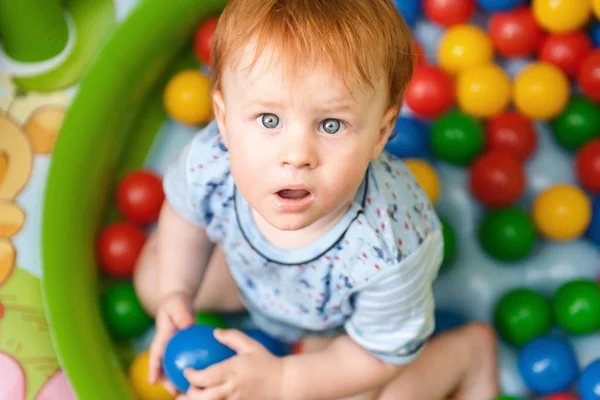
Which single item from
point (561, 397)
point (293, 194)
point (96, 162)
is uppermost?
point (293, 194)

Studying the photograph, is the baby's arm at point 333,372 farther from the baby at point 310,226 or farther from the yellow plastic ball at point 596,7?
the yellow plastic ball at point 596,7

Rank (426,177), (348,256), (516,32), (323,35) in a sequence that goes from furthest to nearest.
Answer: (516,32) < (426,177) < (348,256) < (323,35)

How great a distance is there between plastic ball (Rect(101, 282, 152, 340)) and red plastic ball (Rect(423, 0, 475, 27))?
69cm

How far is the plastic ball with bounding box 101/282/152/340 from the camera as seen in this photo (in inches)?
44.0

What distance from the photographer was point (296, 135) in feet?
2.14

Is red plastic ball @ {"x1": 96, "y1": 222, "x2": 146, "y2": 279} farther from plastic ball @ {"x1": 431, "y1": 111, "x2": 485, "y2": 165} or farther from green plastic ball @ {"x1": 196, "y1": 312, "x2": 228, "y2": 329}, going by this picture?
plastic ball @ {"x1": 431, "y1": 111, "x2": 485, "y2": 165}

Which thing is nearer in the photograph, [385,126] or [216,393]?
[385,126]

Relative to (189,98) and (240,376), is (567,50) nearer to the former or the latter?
(189,98)

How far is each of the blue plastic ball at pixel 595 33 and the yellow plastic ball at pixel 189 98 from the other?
651mm

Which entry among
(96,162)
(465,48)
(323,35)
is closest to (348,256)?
(323,35)

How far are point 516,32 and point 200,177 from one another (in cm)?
64

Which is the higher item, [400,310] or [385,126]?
[385,126]

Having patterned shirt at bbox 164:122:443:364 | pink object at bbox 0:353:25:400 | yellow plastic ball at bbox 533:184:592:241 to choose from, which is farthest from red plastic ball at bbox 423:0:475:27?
pink object at bbox 0:353:25:400

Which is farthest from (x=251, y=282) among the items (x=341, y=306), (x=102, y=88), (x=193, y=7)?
(x=193, y=7)
